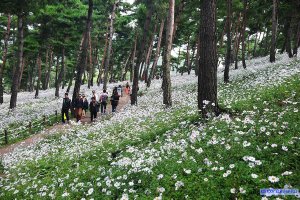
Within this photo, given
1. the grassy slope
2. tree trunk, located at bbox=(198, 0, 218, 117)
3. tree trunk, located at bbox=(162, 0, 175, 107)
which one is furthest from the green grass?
tree trunk, located at bbox=(162, 0, 175, 107)

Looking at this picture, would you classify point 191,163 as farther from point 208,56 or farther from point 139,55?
point 139,55

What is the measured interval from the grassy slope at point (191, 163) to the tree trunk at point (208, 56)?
33.5 inches

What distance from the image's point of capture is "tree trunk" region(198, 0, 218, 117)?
10.4 metres

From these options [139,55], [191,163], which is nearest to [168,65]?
[139,55]

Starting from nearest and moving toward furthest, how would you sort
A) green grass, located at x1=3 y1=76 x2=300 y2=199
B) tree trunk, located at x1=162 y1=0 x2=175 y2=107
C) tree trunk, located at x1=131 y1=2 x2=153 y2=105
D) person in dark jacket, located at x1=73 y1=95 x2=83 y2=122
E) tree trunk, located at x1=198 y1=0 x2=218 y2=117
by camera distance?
green grass, located at x1=3 y1=76 x2=300 y2=199 → tree trunk, located at x1=198 y1=0 x2=218 y2=117 → tree trunk, located at x1=162 y1=0 x2=175 y2=107 → person in dark jacket, located at x1=73 y1=95 x2=83 y2=122 → tree trunk, located at x1=131 y1=2 x2=153 y2=105

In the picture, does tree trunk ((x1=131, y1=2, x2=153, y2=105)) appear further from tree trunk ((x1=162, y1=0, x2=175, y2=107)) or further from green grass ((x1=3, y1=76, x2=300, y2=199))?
green grass ((x1=3, y1=76, x2=300, y2=199))

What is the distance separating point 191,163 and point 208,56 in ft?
15.1

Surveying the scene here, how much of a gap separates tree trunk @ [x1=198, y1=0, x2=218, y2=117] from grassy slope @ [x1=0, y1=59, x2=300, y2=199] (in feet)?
2.79

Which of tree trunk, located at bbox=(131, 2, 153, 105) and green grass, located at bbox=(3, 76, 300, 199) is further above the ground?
tree trunk, located at bbox=(131, 2, 153, 105)

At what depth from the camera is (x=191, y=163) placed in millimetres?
7094

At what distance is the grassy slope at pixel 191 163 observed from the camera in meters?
6.06

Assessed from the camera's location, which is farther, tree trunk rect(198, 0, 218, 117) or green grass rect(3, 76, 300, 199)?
tree trunk rect(198, 0, 218, 117)

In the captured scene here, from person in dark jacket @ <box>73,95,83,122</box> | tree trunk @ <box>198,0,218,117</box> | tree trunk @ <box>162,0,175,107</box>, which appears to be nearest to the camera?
tree trunk @ <box>198,0,218,117</box>

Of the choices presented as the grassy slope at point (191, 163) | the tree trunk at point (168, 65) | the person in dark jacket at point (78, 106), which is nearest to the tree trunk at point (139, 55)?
the person in dark jacket at point (78, 106)
